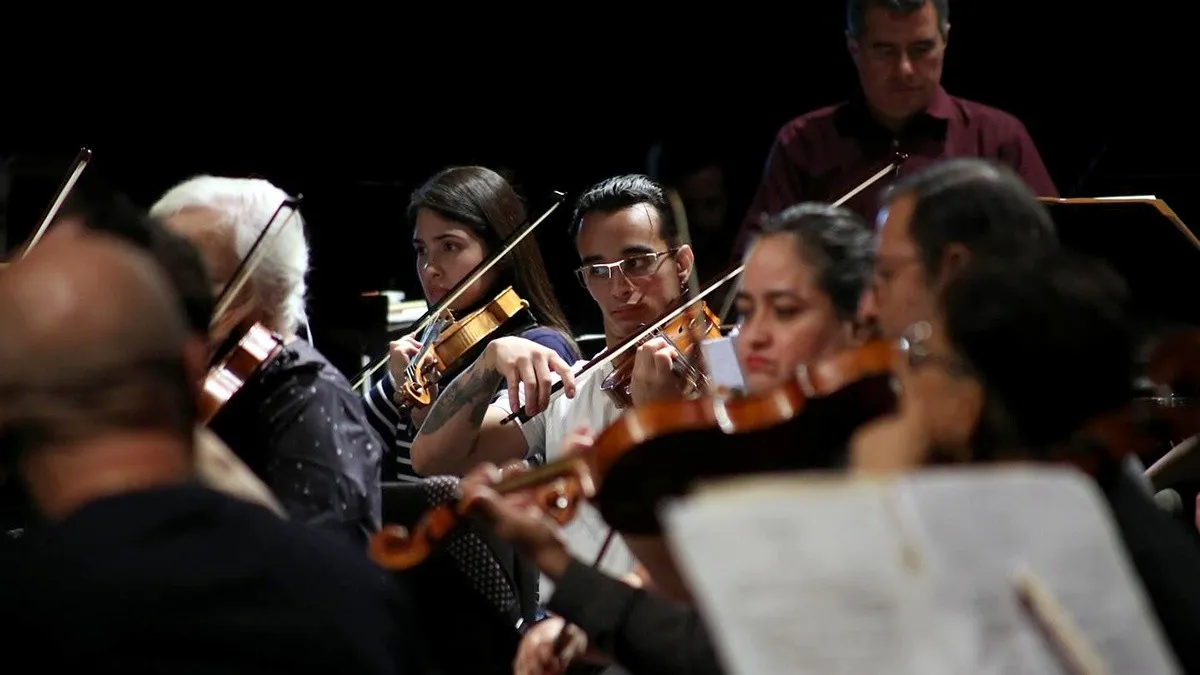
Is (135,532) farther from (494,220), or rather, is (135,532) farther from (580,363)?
(494,220)

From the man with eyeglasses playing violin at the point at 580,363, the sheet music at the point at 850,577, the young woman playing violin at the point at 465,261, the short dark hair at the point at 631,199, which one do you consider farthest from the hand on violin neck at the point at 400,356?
the sheet music at the point at 850,577

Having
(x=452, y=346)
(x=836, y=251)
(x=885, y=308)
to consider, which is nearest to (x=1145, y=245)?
(x=836, y=251)

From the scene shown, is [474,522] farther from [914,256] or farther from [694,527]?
[694,527]

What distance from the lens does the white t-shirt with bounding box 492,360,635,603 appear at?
267cm

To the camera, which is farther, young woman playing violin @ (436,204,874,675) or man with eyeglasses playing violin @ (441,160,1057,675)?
young woman playing violin @ (436,204,874,675)

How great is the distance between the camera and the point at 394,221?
4.73m

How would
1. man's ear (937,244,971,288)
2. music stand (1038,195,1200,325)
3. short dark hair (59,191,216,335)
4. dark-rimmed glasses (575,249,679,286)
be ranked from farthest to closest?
dark-rimmed glasses (575,249,679,286) → music stand (1038,195,1200,325) → short dark hair (59,191,216,335) → man's ear (937,244,971,288)

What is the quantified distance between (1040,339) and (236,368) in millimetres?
1247

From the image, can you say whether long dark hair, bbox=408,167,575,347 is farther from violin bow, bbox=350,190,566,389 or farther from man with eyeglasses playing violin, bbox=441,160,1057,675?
man with eyeglasses playing violin, bbox=441,160,1057,675

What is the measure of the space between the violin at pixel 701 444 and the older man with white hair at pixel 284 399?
1.26 ft

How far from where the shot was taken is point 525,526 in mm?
1913

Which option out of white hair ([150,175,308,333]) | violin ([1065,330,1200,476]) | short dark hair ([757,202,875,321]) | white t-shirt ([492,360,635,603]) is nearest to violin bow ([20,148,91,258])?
white hair ([150,175,308,333])

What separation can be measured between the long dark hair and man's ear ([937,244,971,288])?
5.34ft

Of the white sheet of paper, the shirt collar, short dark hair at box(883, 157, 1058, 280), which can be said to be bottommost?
the shirt collar
